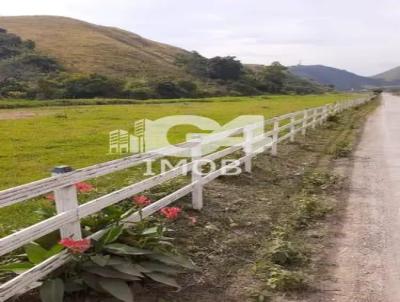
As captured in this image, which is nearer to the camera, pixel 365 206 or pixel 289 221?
pixel 289 221

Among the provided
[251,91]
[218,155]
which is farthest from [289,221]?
[251,91]

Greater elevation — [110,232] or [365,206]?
[110,232]

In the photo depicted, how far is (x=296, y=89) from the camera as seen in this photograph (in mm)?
115312

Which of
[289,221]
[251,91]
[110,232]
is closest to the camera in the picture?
[110,232]

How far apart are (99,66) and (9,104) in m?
57.3

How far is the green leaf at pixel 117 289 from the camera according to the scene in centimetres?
400

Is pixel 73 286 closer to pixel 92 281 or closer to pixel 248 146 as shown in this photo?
pixel 92 281

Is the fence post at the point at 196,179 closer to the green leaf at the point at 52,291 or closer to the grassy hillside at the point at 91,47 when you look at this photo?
the green leaf at the point at 52,291

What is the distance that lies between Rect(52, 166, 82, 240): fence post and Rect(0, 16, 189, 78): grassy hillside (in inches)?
3412

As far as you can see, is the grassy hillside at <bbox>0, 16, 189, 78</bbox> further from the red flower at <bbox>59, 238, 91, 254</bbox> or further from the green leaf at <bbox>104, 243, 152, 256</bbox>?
the red flower at <bbox>59, 238, 91, 254</bbox>

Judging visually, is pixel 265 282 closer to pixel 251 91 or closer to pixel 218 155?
pixel 218 155

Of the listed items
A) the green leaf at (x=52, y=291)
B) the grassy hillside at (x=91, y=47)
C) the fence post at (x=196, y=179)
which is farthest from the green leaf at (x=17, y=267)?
the grassy hillside at (x=91, y=47)

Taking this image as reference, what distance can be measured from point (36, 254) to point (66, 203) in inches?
18.6

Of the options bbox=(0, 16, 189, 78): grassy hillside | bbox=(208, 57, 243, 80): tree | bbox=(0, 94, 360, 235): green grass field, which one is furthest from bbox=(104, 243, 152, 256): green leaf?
bbox=(208, 57, 243, 80): tree
